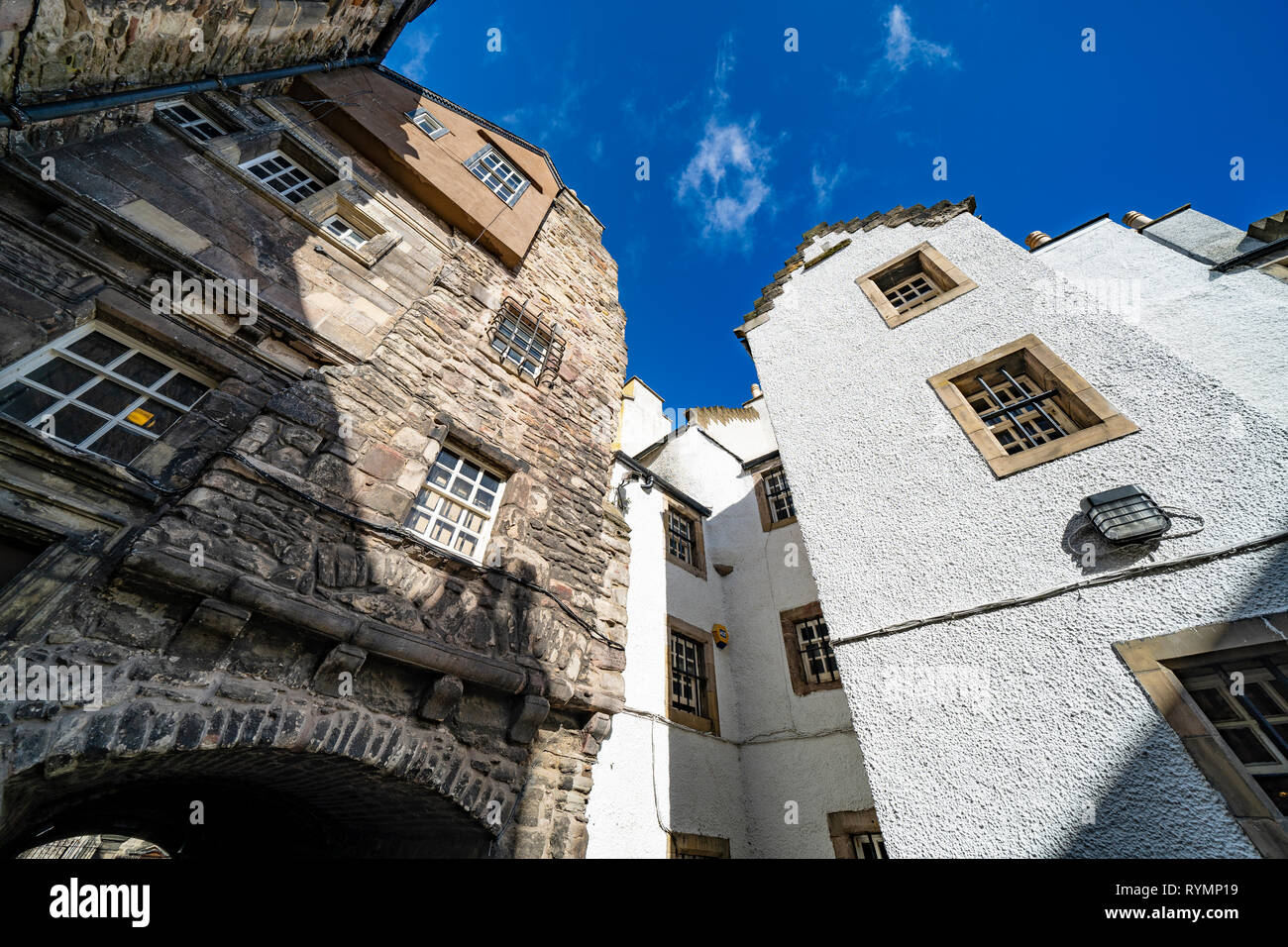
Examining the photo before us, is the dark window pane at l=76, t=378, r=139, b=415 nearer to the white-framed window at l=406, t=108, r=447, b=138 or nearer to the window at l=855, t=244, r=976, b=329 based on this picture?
the white-framed window at l=406, t=108, r=447, b=138

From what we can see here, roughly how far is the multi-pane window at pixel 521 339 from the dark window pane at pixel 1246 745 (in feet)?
24.3

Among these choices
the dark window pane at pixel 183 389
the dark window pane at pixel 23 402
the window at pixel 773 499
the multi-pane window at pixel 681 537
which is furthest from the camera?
the window at pixel 773 499

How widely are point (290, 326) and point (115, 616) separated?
119 inches

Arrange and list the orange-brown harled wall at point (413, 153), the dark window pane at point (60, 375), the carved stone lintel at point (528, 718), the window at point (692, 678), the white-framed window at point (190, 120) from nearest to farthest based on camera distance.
→ the dark window pane at point (60, 375) → the carved stone lintel at point (528, 718) → the white-framed window at point (190, 120) → the orange-brown harled wall at point (413, 153) → the window at point (692, 678)

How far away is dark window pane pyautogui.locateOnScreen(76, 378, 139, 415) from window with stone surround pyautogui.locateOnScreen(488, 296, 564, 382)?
11.9ft

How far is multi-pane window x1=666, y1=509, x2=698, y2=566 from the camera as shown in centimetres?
998

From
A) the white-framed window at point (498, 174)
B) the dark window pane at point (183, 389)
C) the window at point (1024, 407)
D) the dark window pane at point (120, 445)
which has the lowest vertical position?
the dark window pane at point (120, 445)

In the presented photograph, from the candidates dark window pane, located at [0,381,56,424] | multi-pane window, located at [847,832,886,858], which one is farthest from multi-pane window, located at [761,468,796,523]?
dark window pane, located at [0,381,56,424]

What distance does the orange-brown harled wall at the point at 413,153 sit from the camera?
24.1 ft

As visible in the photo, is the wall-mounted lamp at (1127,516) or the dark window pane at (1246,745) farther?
the wall-mounted lamp at (1127,516)

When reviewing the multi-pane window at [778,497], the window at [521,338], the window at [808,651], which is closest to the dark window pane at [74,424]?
the window at [521,338]

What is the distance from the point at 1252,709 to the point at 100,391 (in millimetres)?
8541

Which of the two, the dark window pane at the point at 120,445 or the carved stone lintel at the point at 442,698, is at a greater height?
the dark window pane at the point at 120,445

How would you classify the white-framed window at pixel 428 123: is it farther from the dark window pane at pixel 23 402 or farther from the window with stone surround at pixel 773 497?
the window with stone surround at pixel 773 497
